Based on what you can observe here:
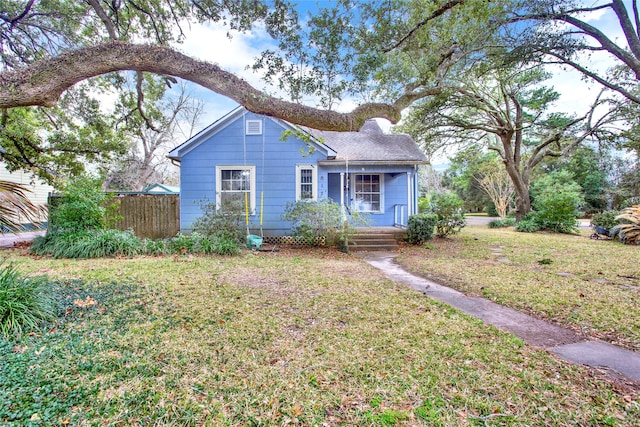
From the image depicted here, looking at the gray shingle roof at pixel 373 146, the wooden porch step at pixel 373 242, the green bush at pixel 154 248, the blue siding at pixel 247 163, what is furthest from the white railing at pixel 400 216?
the green bush at pixel 154 248

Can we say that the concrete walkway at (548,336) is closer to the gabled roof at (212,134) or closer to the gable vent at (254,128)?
the gabled roof at (212,134)

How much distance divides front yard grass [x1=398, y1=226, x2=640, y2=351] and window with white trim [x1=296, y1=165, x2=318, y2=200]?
12.9ft

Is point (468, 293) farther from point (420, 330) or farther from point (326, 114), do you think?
point (326, 114)

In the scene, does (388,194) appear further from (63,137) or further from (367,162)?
(63,137)

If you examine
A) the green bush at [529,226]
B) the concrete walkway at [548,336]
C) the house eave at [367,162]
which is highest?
the house eave at [367,162]

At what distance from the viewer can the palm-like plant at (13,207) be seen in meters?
2.54

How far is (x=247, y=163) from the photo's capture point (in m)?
11.3

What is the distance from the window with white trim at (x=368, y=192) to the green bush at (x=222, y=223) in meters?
5.20

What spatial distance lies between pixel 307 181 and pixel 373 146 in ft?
11.7

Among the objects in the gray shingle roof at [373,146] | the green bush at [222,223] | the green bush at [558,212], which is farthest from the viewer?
the green bush at [558,212]

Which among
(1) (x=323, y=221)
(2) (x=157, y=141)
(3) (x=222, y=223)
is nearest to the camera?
(3) (x=222, y=223)

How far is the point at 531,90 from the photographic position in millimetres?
17781

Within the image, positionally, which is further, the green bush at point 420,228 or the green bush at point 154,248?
the green bush at point 420,228

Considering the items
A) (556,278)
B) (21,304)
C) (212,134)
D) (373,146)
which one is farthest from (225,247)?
(556,278)
